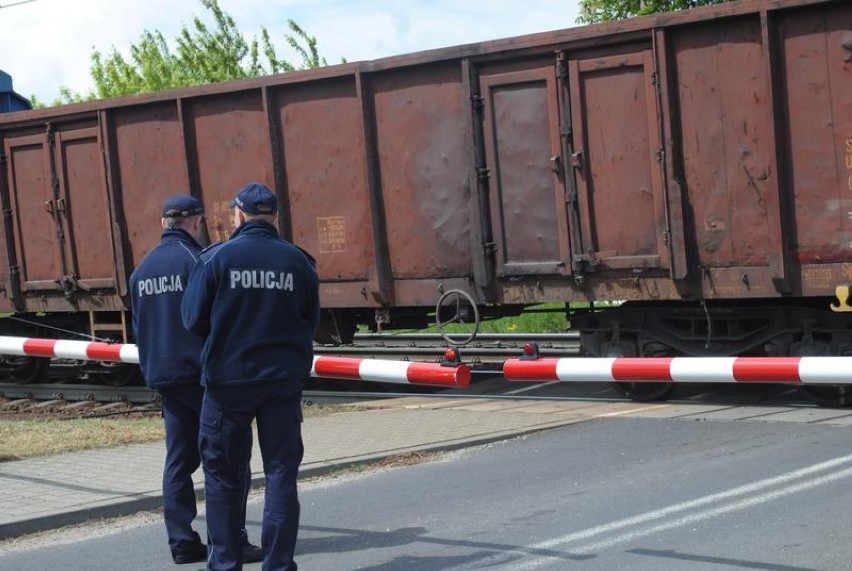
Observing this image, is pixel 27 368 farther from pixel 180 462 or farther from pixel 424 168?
pixel 180 462

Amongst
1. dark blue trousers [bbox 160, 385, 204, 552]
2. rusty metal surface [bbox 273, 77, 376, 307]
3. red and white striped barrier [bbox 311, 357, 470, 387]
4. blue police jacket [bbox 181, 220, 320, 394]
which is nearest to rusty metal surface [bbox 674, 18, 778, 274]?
rusty metal surface [bbox 273, 77, 376, 307]

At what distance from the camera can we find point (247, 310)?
212 inches

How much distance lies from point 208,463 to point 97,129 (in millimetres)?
9571

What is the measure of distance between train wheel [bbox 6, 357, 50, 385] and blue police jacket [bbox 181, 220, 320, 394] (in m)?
10.4

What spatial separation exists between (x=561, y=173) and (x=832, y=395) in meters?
2.98

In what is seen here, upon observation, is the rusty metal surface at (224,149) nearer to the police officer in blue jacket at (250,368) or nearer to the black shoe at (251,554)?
the black shoe at (251,554)

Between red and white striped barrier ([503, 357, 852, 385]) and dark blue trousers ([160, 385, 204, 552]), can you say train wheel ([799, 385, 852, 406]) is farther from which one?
dark blue trousers ([160, 385, 204, 552])

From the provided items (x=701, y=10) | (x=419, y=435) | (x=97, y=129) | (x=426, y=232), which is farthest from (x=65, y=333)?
(x=701, y=10)

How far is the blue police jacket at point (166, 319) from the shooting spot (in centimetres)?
611

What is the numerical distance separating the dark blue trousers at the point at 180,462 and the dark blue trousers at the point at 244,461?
2.29 feet

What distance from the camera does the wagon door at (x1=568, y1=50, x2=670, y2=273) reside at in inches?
429

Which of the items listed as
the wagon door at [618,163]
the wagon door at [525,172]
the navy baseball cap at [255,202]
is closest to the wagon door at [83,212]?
the wagon door at [525,172]

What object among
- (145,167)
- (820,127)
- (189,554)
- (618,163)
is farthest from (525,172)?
(189,554)

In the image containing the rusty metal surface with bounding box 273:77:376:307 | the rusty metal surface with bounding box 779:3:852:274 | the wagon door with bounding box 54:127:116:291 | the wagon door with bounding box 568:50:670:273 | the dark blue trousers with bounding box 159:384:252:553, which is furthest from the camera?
the wagon door with bounding box 54:127:116:291
